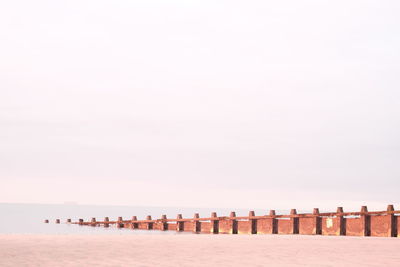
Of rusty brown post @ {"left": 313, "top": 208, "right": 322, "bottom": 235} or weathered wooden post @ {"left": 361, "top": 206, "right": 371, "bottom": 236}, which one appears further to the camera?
rusty brown post @ {"left": 313, "top": 208, "right": 322, "bottom": 235}

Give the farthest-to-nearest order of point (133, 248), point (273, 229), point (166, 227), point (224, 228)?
point (166, 227) → point (224, 228) → point (273, 229) → point (133, 248)

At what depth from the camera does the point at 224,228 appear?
1168 inches

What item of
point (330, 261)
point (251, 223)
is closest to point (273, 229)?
point (251, 223)

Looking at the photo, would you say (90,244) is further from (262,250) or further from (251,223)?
(251,223)

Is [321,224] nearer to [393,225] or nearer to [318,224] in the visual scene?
[318,224]

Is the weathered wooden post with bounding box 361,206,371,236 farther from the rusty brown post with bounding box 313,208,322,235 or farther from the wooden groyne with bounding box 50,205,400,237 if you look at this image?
the rusty brown post with bounding box 313,208,322,235

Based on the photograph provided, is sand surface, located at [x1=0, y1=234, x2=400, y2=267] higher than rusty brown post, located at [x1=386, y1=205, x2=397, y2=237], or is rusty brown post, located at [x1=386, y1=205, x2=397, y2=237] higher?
rusty brown post, located at [x1=386, y1=205, x2=397, y2=237]

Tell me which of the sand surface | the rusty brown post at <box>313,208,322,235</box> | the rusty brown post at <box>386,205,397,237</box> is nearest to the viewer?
the sand surface

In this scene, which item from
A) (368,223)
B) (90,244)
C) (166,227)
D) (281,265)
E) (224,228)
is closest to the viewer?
(281,265)

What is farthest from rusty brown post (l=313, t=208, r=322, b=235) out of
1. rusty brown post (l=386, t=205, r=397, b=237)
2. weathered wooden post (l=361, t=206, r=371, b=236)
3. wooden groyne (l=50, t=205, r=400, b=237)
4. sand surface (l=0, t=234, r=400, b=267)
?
sand surface (l=0, t=234, r=400, b=267)

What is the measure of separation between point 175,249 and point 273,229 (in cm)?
1328

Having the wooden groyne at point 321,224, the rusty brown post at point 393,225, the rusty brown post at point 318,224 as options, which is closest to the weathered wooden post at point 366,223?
the wooden groyne at point 321,224

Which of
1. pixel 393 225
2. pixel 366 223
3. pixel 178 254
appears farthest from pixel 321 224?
pixel 178 254

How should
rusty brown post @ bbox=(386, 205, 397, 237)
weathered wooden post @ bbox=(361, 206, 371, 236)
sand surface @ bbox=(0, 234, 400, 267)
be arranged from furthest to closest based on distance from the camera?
weathered wooden post @ bbox=(361, 206, 371, 236) < rusty brown post @ bbox=(386, 205, 397, 237) < sand surface @ bbox=(0, 234, 400, 267)
